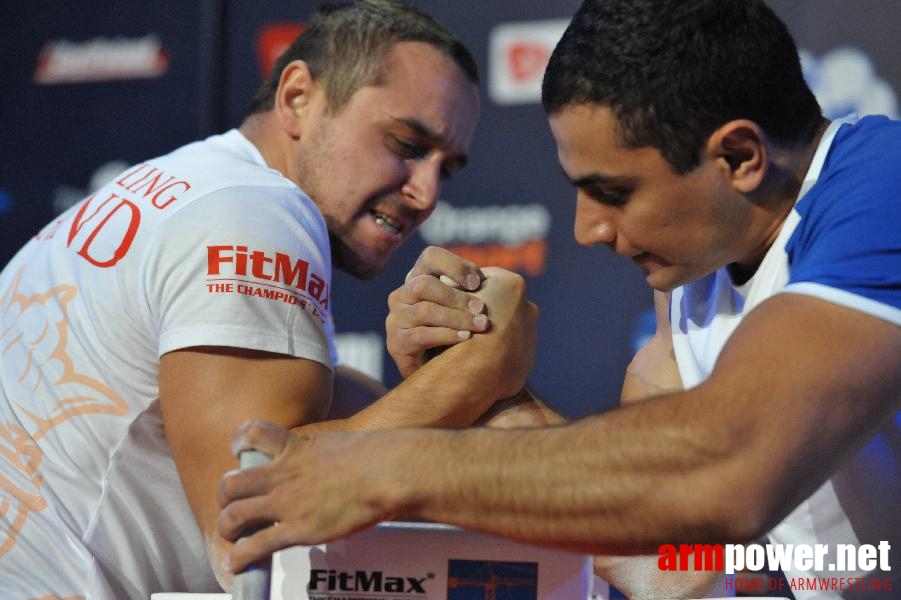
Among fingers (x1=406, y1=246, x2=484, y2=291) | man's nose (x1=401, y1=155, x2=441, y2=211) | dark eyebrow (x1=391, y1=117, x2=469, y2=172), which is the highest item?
dark eyebrow (x1=391, y1=117, x2=469, y2=172)

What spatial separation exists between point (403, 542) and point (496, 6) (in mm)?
1689

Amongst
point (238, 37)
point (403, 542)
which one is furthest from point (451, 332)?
point (238, 37)

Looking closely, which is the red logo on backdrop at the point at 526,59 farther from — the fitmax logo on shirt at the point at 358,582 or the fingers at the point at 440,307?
the fitmax logo on shirt at the point at 358,582

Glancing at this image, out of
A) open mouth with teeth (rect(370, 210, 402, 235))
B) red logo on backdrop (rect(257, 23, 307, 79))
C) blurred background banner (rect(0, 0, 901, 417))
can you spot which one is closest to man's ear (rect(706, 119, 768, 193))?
open mouth with teeth (rect(370, 210, 402, 235))

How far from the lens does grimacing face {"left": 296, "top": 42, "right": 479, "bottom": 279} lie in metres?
1.76

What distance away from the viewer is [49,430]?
1434 mm

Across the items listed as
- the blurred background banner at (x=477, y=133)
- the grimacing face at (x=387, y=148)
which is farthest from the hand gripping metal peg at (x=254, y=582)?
the blurred background banner at (x=477, y=133)

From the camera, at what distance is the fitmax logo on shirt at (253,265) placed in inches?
52.1

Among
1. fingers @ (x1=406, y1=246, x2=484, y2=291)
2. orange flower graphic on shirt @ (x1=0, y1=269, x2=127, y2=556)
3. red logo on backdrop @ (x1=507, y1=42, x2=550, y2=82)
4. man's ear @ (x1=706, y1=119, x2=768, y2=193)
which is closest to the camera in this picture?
man's ear @ (x1=706, y1=119, x2=768, y2=193)

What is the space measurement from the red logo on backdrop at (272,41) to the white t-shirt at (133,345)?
3.62 feet

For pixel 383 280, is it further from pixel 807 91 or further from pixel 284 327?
pixel 807 91

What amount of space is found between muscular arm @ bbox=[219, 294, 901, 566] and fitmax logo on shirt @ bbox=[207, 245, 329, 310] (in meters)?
0.42

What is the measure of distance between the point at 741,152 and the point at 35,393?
0.94 m

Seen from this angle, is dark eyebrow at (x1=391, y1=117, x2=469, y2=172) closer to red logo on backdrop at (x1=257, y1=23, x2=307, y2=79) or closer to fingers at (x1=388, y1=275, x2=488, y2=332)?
fingers at (x1=388, y1=275, x2=488, y2=332)
